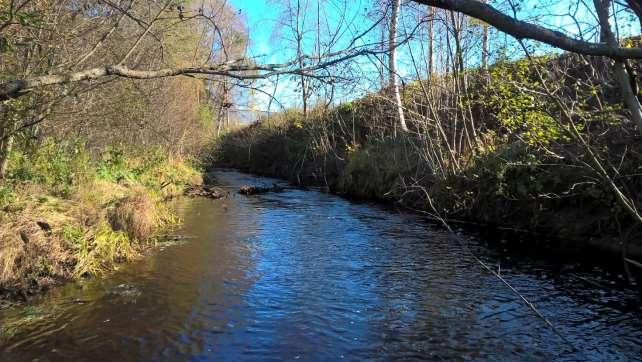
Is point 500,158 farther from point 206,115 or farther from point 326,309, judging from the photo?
point 206,115

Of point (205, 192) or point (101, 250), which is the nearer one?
point (101, 250)

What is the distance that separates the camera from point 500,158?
12391 millimetres

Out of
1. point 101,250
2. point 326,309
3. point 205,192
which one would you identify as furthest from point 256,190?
point 326,309

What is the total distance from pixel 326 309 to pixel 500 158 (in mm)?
6983

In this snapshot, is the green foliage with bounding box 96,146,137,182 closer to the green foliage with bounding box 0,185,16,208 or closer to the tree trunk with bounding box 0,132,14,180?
→ the tree trunk with bounding box 0,132,14,180

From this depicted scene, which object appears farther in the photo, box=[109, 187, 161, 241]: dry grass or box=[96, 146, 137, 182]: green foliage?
box=[96, 146, 137, 182]: green foliage

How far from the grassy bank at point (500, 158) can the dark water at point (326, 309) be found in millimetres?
1259

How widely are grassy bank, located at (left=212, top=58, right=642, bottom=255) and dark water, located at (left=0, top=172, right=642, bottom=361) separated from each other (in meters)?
1.26

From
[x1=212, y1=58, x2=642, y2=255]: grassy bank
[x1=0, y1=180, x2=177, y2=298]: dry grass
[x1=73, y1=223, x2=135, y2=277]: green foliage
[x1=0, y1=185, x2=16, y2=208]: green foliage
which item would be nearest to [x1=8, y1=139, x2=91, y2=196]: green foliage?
[x1=0, y1=180, x2=177, y2=298]: dry grass

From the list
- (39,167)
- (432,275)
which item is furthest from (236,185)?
(432,275)

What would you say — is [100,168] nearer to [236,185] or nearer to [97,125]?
[97,125]

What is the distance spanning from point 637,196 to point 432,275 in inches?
168

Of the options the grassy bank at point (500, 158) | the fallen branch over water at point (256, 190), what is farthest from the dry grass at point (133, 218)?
the fallen branch over water at point (256, 190)

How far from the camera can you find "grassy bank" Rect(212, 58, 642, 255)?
8031 mm
